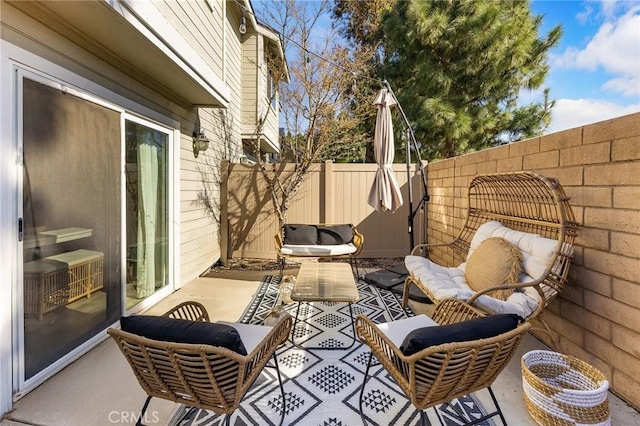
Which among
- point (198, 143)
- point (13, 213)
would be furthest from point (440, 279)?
point (198, 143)

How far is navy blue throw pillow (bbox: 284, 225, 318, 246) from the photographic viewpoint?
5.23m

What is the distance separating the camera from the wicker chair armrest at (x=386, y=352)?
1.53 metres

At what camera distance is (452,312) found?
2311 mm

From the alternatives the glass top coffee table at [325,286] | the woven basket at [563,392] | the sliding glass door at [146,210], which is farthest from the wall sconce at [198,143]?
the woven basket at [563,392]

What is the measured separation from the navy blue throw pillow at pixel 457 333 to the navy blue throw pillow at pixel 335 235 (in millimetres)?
3775

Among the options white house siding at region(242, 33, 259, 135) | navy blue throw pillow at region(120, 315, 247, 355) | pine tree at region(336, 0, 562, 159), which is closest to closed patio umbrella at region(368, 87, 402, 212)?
navy blue throw pillow at region(120, 315, 247, 355)

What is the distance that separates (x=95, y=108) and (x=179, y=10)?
1.49 m

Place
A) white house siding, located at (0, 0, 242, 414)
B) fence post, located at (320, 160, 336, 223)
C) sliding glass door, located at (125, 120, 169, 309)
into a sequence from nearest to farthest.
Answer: white house siding, located at (0, 0, 242, 414), sliding glass door, located at (125, 120, 169, 309), fence post, located at (320, 160, 336, 223)

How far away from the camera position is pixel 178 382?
1.47 meters

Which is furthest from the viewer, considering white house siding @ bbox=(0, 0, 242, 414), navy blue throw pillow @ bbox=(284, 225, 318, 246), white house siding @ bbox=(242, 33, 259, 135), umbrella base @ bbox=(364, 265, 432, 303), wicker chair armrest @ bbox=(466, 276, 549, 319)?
white house siding @ bbox=(242, 33, 259, 135)

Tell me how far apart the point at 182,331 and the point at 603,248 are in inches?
106

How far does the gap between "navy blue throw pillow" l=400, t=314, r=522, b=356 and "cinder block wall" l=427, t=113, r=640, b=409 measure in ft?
3.58

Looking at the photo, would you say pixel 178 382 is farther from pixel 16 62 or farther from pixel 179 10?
pixel 179 10

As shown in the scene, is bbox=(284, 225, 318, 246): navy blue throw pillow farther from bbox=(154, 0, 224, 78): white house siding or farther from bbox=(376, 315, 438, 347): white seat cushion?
bbox=(376, 315, 438, 347): white seat cushion
